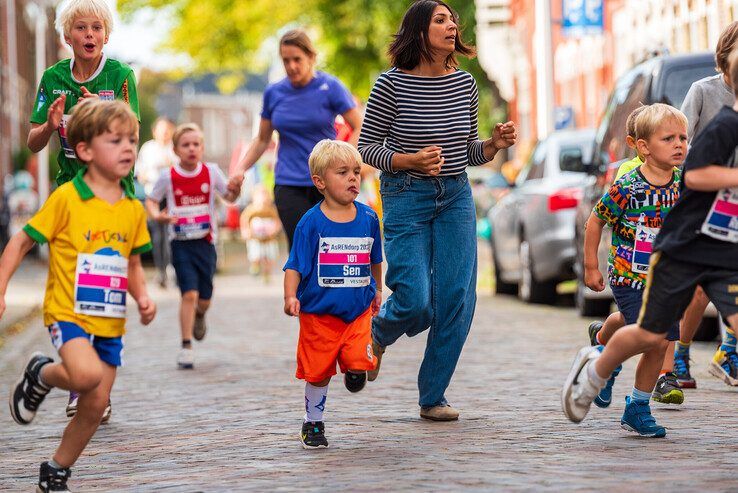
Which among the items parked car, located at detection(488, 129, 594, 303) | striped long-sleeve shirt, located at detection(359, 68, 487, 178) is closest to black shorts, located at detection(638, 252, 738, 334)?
striped long-sleeve shirt, located at detection(359, 68, 487, 178)

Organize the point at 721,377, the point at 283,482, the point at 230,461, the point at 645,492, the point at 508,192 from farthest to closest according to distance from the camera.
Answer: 1. the point at 508,192
2. the point at 721,377
3. the point at 230,461
4. the point at 283,482
5. the point at 645,492

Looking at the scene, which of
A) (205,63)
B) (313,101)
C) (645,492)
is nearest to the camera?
(645,492)

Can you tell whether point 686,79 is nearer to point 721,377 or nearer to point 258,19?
point 721,377

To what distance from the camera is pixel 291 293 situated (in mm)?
6844

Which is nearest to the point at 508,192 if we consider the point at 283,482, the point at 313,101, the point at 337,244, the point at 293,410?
the point at 313,101

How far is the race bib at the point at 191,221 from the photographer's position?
11438 millimetres

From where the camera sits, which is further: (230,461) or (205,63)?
(205,63)

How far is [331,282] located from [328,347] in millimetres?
269

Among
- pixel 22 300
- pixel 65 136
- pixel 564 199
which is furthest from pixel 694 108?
pixel 22 300

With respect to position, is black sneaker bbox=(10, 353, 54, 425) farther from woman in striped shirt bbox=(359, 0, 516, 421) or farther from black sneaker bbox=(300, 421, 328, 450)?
woman in striped shirt bbox=(359, 0, 516, 421)

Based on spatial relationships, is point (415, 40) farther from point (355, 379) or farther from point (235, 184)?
point (235, 184)

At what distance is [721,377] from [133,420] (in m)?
3.13

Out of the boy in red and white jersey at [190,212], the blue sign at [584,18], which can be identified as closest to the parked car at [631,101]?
the boy in red and white jersey at [190,212]

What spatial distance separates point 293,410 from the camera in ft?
27.4
